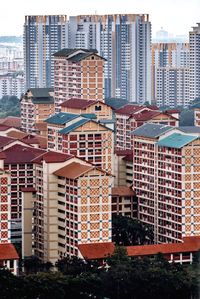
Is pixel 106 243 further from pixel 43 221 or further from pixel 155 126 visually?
pixel 155 126

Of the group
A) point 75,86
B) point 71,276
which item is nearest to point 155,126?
point 71,276

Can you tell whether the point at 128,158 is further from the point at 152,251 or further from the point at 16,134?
the point at 16,134

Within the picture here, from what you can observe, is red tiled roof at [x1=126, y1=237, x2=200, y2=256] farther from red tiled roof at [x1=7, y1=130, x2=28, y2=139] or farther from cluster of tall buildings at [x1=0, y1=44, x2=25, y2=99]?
cluster of tall buildings at [x1=0, y1=44, x2=25, y2=99]

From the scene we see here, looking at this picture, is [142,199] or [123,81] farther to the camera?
[123,81]

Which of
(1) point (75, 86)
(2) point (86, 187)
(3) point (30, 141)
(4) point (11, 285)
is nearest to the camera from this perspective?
(4) point (11, 285)

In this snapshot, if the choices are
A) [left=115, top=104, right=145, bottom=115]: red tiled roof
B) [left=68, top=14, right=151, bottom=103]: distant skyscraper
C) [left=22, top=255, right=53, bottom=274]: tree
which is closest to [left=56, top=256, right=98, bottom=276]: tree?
[left=22, top=255, right=53, bottom=274]: tree
